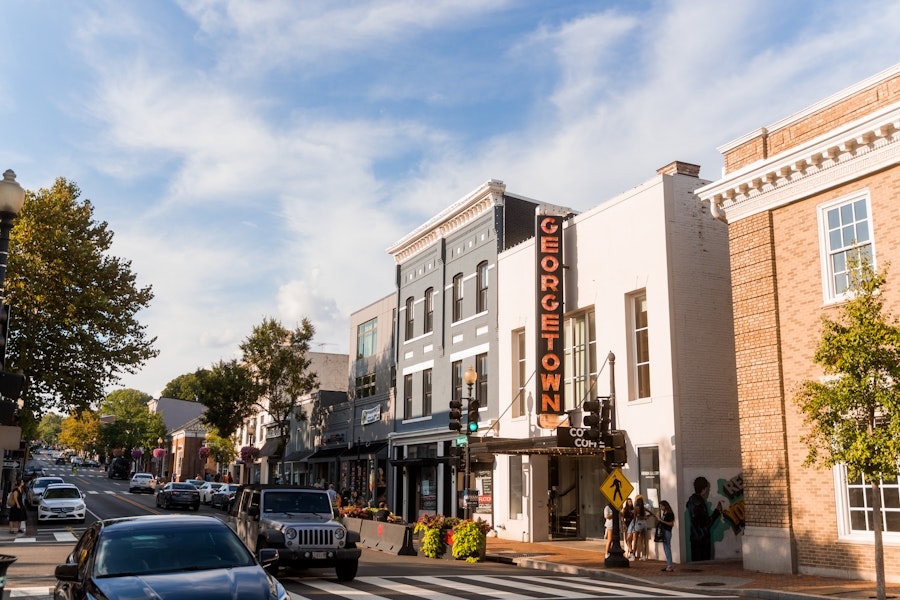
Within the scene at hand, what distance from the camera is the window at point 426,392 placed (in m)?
34.0

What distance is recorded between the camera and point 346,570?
48.5 ft

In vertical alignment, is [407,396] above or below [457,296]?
below

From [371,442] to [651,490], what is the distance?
19584 mm

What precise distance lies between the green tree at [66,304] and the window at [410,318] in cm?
1066

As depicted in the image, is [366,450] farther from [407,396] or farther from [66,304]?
[66,304]

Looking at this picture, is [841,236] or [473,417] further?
[473,417]

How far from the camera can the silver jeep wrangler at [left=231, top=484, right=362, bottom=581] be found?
14414 mm

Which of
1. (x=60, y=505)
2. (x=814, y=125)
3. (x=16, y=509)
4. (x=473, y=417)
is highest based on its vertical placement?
(x=814, y=125)

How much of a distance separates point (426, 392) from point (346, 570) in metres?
19.6

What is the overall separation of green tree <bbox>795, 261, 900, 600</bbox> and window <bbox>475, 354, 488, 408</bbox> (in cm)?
1695

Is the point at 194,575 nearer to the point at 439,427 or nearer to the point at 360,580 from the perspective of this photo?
the point at 360,580

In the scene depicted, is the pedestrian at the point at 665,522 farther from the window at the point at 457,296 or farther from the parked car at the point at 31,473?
the parked car at the point at 31,473

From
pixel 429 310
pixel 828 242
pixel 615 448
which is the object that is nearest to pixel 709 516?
pixel 615 448

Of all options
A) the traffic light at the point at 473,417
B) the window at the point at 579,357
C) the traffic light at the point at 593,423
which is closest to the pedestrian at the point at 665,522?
the traffic light at the point at 593,423
